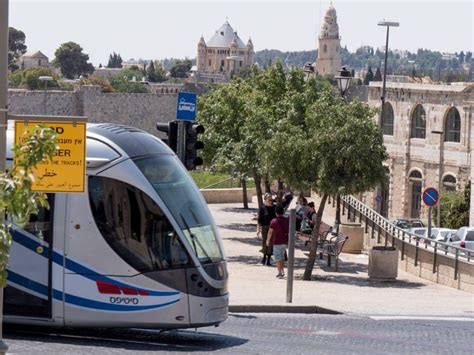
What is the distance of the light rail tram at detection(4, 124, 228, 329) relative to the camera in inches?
517

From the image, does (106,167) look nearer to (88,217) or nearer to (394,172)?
(88,217)

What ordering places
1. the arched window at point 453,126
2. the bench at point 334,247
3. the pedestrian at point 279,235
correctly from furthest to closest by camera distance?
the arched window at point 453,126, the bench at point 334,247, the pedestrian at point 279,235

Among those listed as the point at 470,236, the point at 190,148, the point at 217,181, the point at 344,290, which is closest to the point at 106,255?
the point at 190,148

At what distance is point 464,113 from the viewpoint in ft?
230

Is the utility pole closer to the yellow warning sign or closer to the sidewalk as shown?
the yellow warning sign

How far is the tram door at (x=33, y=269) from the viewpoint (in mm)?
13133

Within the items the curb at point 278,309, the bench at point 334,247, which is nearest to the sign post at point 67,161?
the curb at point 278,309

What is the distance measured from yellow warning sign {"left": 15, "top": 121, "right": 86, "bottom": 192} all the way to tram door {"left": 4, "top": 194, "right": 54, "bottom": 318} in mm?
1386

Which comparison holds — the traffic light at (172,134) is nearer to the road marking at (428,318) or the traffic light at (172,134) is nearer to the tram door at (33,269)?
the tram door at (33,269)

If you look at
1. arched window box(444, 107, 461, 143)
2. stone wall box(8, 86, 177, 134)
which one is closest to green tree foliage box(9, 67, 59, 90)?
stone wall box(8, 86, 177, 134)

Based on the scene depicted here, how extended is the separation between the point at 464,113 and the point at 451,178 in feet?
12.7

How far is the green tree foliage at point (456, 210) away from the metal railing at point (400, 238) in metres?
22.8

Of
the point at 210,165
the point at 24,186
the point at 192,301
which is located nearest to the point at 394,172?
the point at 210,165

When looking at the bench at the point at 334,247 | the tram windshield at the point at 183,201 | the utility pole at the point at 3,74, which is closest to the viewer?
the utility pole at the point at 3,74
